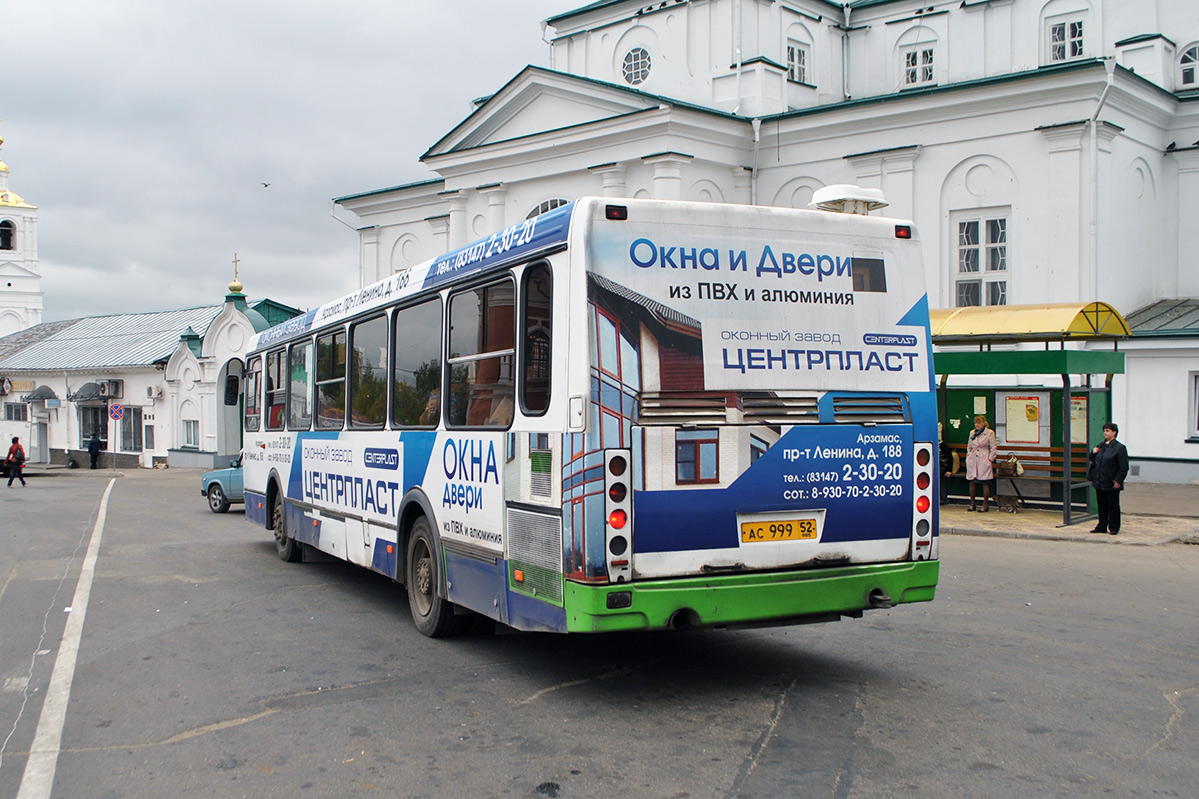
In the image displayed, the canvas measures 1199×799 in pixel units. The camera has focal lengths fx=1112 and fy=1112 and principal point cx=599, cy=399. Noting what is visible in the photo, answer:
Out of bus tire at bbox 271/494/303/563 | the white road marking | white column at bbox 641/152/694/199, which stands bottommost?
the white road marking

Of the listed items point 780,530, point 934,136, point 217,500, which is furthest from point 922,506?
point 934,136

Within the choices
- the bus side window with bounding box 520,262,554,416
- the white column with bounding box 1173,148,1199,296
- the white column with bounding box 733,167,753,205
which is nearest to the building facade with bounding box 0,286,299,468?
the white column with bounding box 733,167,753,205

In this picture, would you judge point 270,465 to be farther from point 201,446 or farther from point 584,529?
point 201,446

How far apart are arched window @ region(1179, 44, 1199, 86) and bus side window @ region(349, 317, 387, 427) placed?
28293 mm

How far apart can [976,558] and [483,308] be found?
850 cm

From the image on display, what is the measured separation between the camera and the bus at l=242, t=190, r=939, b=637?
20.7ft

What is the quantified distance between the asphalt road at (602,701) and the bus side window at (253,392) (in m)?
3.49

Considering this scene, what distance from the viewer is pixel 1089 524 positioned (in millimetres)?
17156

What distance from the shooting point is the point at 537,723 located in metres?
6.26

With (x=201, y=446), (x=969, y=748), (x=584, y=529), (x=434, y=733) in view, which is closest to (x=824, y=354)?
(x=584, y=529)

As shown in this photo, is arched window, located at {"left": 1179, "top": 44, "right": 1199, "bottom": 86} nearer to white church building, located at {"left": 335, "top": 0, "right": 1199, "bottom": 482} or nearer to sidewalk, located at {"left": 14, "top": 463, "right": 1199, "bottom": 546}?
white church building, located at {"left": 335, "top": 0, "right": 1199, "bottom": 482}

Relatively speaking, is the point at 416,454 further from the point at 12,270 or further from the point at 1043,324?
the point at 12,270

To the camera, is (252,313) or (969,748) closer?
(969,748)

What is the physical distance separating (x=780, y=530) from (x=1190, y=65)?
29666mm
